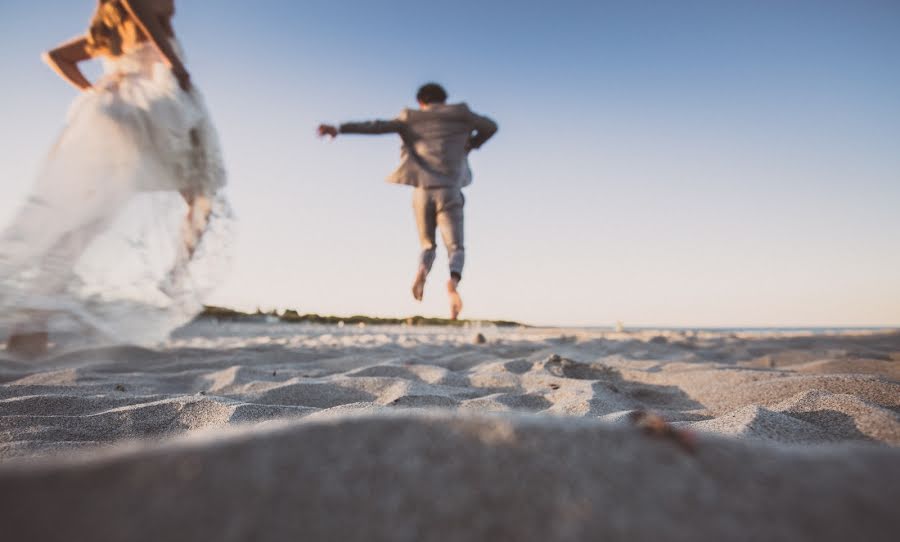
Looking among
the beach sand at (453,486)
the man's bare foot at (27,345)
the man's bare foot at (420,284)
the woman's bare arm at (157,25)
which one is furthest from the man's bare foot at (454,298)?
the beach sand at (453,486)

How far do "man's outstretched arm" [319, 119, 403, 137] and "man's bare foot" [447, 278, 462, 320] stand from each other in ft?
5.37

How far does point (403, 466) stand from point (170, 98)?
3553mm

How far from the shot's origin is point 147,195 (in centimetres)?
304

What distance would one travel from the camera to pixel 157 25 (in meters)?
3.08

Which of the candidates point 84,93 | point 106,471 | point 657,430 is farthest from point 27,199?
point 657,430

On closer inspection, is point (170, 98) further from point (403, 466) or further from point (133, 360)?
point (403, 466)

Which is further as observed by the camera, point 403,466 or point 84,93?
point 84,93

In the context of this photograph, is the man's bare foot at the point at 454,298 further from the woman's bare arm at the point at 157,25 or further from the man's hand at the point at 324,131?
the woman's bare arm at the point at 157,25

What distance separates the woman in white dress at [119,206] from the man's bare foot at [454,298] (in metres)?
1.92

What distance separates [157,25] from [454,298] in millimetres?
2990

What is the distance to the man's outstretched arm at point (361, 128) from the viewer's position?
4.20 metres

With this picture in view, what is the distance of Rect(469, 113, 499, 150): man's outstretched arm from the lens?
4.49 m

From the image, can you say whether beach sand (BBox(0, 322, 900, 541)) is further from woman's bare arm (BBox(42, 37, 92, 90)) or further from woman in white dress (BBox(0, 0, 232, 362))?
woman's bare arm (BBox(42, 37, 92, 90))

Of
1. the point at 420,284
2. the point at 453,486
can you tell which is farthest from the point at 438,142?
the point at 453,486
